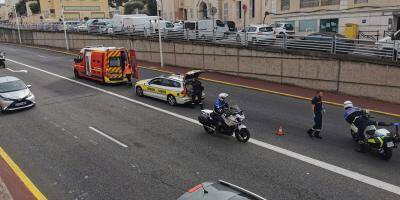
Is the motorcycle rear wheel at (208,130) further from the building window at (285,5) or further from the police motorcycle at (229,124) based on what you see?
the building window at (285,5)

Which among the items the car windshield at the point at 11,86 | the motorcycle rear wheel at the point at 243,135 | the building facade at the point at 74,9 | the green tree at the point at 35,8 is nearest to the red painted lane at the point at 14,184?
the motorcycle rear wheel at the point at 243,135

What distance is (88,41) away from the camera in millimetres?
42625

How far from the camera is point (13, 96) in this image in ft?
57.5

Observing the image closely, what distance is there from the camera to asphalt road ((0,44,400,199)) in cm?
958

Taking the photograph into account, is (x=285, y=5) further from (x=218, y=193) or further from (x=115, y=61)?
(x=218, y=193)

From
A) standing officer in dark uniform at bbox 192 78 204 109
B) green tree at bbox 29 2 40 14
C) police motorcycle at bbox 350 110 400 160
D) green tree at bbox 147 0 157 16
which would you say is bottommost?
police motorcycle at bbox 350 110 400 160

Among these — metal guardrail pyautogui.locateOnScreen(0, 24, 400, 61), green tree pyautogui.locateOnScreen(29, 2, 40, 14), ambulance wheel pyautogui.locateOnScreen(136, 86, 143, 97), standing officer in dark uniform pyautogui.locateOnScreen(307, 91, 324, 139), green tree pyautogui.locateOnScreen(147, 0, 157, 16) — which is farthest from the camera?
green tree pyautogui.locateOnScreen(29, 2, 40, 14)

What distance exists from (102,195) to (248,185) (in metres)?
4.02

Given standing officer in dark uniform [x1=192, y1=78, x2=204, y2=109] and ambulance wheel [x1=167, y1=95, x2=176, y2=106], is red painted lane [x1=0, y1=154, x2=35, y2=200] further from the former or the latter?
standing officer in dark uniform [x1=192, y1=78, x2=204, y2=109]

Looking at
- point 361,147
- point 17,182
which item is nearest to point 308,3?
point 361,147

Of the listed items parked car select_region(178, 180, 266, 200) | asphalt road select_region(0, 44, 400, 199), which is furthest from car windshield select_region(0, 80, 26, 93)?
parked car select_region(178, 180, 266, 200)

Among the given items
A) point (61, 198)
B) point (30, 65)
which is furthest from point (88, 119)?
point (30, 65)

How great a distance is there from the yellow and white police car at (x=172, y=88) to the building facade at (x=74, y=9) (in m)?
88.2

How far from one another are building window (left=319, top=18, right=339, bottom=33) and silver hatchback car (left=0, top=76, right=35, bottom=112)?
3280cm
